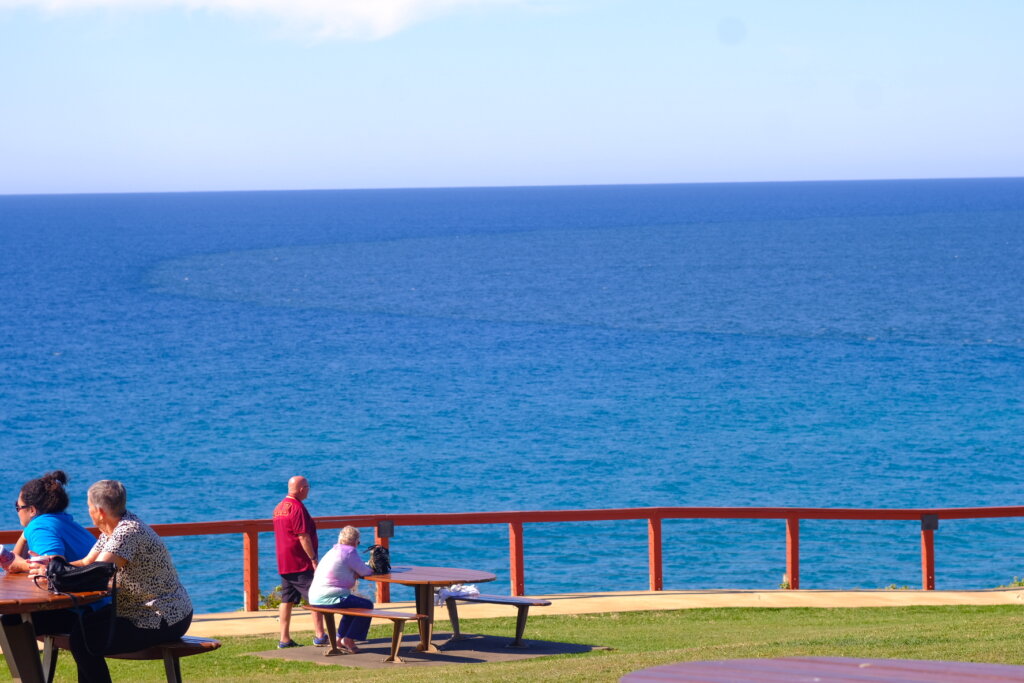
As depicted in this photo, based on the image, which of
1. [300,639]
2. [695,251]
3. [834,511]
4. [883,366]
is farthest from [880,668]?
[695,251]

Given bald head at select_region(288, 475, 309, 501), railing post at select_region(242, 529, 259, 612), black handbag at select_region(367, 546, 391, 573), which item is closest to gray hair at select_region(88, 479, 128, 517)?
bald head at select_region(288, 475, 309, 501)

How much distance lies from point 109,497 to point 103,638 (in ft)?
2.61

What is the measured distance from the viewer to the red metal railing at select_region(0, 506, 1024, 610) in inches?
502

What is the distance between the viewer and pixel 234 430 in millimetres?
48281

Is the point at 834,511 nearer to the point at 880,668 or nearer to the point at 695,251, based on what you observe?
the point at 880,668

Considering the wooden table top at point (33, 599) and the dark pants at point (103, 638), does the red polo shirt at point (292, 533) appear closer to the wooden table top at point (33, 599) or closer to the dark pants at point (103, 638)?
the dark pants at point (103, 638)

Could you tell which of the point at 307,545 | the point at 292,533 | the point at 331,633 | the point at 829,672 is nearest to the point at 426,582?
the point at 331,633

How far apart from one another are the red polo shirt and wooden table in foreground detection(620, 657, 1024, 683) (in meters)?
5.98

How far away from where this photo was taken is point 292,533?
425 inches

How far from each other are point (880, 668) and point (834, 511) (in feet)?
31.2

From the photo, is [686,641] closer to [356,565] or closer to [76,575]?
[356,565]

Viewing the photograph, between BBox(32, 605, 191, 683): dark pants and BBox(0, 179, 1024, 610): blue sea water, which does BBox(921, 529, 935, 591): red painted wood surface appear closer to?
BBox(32, 605, 191, 683): dark pants

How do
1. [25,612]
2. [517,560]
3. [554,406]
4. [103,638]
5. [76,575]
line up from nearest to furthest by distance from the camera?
[76,575] → [25,612] → [103,638] → [517,560] → [554,406]

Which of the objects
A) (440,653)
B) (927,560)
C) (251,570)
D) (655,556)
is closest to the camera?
(440,653)
